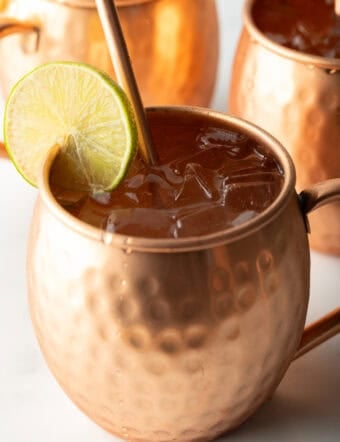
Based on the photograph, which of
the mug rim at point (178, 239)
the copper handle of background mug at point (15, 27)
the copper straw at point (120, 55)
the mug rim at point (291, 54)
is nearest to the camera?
the mug rim at point (178, 239)

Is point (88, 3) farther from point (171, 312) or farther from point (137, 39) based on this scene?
point (171, 312)

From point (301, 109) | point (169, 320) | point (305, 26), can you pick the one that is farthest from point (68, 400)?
point (305, 26)

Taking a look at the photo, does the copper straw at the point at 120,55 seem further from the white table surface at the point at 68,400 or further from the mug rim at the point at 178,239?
the white table surface at the point at 68,400

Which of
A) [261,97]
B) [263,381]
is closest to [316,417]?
[263,381]

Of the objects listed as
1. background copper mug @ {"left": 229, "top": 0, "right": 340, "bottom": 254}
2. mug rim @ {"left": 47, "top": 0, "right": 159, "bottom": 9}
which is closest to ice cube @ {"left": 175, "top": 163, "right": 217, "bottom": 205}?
background copper mug @ {"left": 229, "top": 0, "right": 340, "bottom": 254}

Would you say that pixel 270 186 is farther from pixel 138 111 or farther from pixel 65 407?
pixel 65 407

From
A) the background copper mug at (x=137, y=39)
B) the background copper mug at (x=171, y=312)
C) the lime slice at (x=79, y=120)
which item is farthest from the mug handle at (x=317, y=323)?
the background copper mug at (x=137, y=39)

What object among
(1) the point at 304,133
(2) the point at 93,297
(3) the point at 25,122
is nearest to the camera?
(2) the point at 93,297
